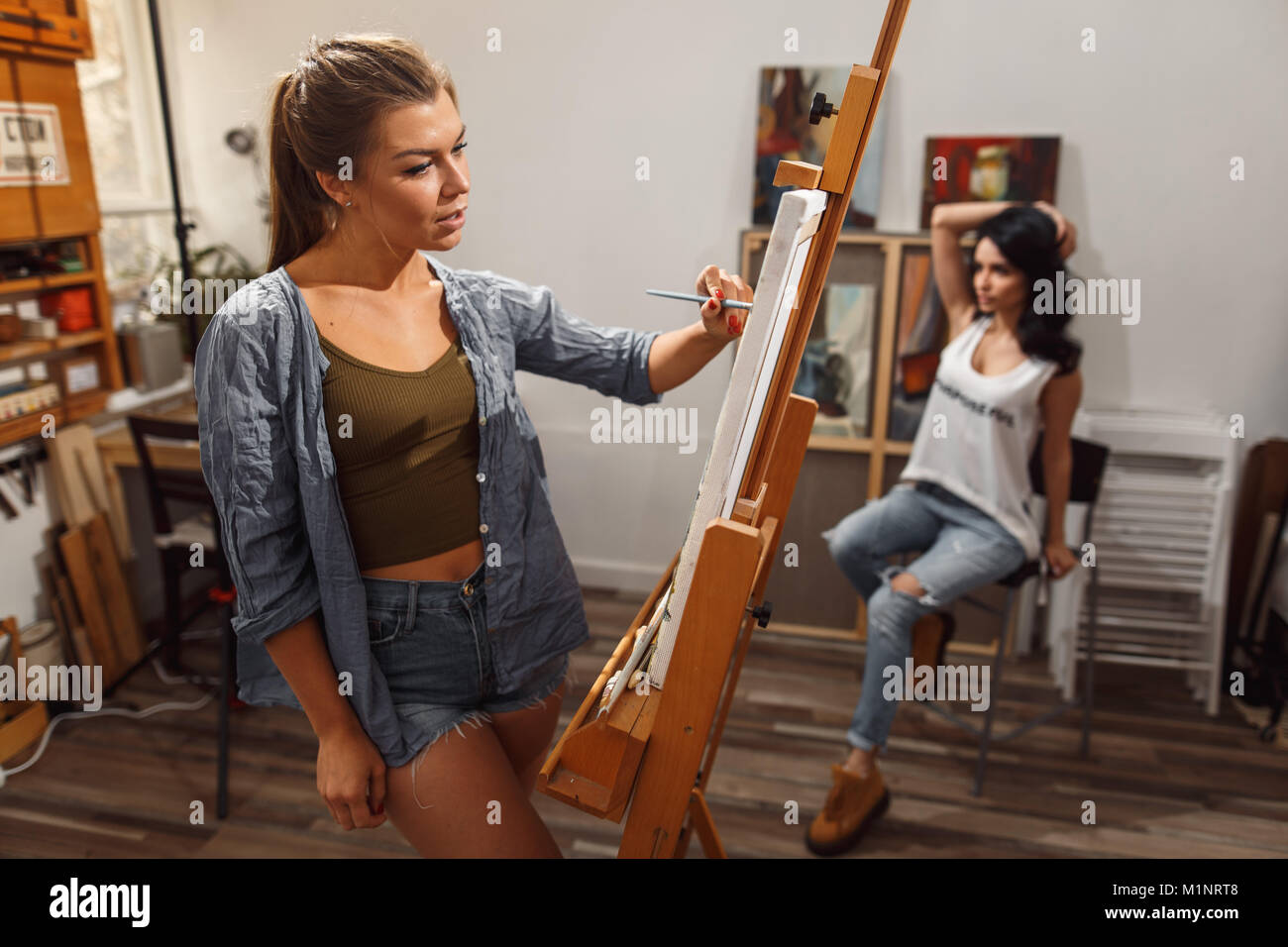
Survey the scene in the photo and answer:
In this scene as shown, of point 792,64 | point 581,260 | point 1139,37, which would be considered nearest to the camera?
point 1139,37

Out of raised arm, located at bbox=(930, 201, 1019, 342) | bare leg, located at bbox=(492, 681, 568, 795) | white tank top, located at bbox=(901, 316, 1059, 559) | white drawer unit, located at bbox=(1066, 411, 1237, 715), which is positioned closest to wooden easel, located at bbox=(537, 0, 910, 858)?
bare leg, located at bbox=(492, 681, 568, 795)

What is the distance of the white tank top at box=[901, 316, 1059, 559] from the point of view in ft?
7.54

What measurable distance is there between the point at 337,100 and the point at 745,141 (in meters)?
2.13

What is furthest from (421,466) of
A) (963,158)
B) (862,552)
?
(963,158)

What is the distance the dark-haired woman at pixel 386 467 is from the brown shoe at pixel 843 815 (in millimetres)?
1155

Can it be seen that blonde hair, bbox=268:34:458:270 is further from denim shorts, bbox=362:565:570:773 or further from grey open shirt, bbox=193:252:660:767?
denim shorts, bbox=362:565:570:773

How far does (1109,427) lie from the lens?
8.96 feet

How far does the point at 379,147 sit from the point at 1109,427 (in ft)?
8.09

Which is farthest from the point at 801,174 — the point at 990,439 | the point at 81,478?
the point at 81,478

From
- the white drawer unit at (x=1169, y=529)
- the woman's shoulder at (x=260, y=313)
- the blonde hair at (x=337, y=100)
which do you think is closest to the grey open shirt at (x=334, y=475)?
the woman's shoulder at (x=260, y=313)

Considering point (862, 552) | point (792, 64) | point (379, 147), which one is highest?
point (792, 64)

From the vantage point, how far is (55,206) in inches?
98.1

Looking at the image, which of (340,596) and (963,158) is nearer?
(340,596)
